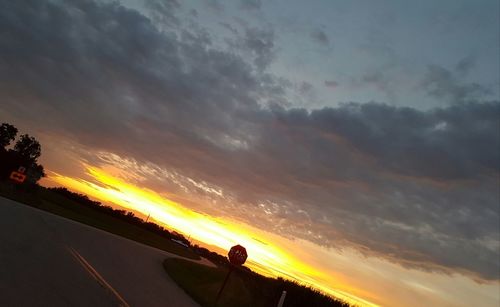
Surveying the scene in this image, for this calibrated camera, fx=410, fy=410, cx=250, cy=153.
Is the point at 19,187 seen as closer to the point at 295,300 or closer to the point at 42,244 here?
the point at 42,244

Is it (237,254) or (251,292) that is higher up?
(237,254)

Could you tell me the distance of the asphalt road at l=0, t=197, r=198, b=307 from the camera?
1005 cm

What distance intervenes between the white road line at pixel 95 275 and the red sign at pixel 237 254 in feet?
12.4

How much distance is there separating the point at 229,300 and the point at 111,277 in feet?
22.2

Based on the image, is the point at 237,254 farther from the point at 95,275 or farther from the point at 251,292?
the point at 251,292

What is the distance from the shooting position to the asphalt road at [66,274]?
10055 millimetres

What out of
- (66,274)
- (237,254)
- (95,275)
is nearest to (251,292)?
(237,254)

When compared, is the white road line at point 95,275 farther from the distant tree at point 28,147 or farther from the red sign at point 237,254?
the distant tree at point 28,147

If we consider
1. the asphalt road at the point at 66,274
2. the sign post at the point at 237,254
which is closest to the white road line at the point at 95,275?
the asphalt road at the point at 66,274

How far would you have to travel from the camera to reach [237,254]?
47.3 ft

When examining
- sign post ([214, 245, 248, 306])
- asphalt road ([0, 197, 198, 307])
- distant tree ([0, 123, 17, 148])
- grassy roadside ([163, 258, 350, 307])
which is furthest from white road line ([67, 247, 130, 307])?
distant tree ([0, 123, 17, 148])

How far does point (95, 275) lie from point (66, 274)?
6.85 feet

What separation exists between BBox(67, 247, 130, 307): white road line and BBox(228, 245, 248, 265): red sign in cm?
379

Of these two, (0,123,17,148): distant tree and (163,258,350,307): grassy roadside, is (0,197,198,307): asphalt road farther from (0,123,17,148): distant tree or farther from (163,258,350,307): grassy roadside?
(0,123,17,148): distant tree
